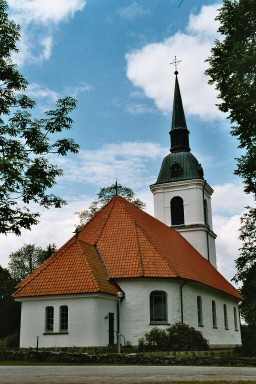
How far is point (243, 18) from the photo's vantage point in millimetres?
18281

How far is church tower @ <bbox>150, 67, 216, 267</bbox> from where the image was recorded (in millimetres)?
37438

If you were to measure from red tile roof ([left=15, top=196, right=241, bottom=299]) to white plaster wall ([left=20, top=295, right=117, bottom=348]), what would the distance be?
1.84 feet

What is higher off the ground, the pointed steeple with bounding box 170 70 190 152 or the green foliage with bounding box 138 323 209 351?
the pointed steeple with bounding box 170 70 190 152

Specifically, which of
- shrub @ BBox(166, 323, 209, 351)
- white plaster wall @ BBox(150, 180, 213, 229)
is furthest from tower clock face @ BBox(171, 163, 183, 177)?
shrub @ BBox(166, 323, 209, 351)

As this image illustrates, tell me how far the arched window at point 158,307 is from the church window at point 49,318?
5.00 m

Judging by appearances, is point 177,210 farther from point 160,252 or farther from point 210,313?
point 160,252

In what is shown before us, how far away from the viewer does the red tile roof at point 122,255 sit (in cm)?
2377

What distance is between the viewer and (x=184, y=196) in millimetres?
37688

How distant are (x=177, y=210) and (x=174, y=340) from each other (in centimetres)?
1654

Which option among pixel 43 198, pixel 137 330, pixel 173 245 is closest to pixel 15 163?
pixel 43 198

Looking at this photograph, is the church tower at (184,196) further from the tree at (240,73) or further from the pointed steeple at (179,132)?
the tree at (240,73)

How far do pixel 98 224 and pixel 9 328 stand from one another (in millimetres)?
17395

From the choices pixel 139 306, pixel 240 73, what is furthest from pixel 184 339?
pixel 240 73

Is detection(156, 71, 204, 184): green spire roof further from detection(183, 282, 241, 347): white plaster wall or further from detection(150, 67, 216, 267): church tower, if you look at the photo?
detection(183, 282, 241, 347): white plaster wall
